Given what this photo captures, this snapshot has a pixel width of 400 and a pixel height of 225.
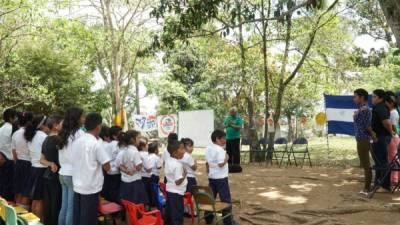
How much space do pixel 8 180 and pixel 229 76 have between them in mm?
12922

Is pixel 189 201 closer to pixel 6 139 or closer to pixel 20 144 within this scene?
pixel 20 144

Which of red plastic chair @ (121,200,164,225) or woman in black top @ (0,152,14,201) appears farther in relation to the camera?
woman in black top @ (0,152,14,201)

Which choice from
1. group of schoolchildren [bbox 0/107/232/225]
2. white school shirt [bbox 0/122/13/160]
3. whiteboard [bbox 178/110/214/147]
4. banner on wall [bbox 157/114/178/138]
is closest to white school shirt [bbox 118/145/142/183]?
group of schoolchildren [bbox 0/107/232/225]

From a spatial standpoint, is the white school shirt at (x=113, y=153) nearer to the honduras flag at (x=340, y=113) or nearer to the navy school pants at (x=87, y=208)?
the navy school pants at (x=87, y=208)

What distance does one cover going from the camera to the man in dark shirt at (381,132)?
6.74 metres

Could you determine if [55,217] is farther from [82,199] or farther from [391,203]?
[391,203]

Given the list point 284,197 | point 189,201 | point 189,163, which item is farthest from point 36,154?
point 284,197

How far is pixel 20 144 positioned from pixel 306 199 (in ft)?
14.5

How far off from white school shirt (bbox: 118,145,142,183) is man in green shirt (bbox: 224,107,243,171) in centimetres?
502

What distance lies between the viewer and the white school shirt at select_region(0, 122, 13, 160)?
586cm

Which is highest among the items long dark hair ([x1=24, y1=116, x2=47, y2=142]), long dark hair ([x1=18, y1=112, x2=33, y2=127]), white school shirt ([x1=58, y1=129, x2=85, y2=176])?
long dark hair ([x1=18, y1=112, x2=33, y2=127])

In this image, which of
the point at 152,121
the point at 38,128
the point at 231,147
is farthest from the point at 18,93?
the point at 38,128

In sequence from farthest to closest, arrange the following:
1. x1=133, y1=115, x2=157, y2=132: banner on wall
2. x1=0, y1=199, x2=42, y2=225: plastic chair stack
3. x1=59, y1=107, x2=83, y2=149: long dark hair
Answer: x1=133, y1=115, x2=157, y2=132: banner on wall, x1=59, y1=107, x2=83, y2=149: long dark hair, x1=0, y1=199, x2=42, y2=225: plastic chair stack

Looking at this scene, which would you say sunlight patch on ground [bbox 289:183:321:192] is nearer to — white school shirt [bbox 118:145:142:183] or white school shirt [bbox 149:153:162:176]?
white school shirt [bbox 149:153:162:176]
